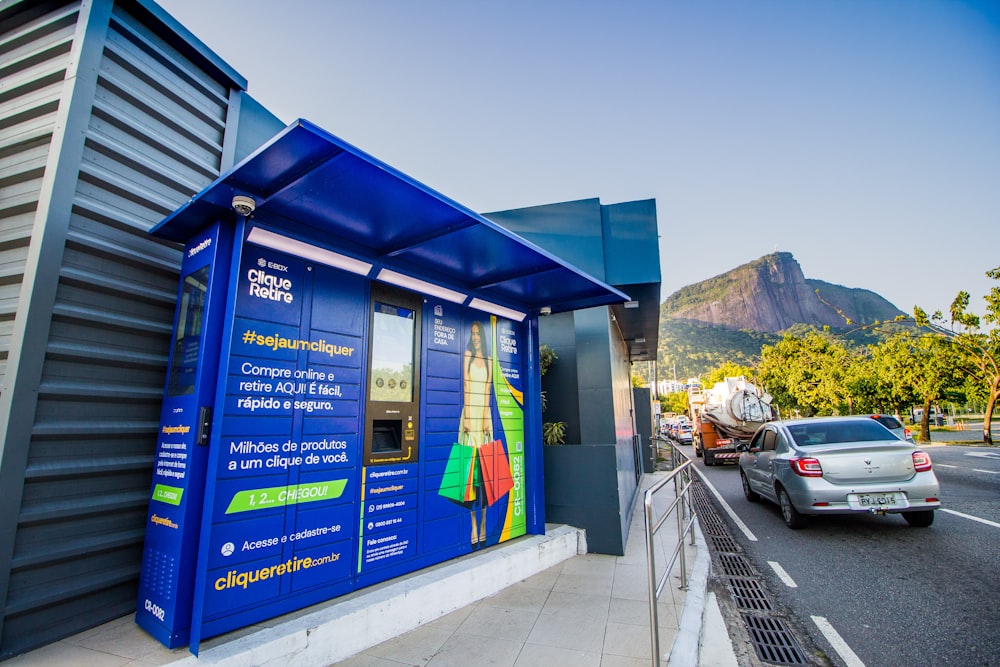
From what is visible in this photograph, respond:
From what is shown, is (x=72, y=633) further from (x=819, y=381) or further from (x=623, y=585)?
(x=819, y=381)

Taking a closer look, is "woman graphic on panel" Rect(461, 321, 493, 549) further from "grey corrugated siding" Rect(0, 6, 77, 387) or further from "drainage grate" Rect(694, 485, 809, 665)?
"grey corrugated siding" Rect(0, 6, 77, 387)

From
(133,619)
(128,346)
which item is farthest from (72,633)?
(128,346)

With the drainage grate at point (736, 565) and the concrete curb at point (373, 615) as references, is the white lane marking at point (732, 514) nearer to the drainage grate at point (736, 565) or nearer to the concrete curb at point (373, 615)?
the drainage grate at point (736, 565)

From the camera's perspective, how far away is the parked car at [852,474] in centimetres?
533

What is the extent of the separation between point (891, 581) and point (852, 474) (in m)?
1.56

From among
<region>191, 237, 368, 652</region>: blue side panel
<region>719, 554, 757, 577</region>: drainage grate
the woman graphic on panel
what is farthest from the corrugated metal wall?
<region>719, 554, 757, 577</region>: drainage grate

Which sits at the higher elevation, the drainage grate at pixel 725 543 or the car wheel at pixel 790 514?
the car wheel at pixel 790 514

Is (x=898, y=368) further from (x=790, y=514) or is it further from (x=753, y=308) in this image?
(x=753, y=308)

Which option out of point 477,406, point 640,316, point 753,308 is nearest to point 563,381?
point 477,406

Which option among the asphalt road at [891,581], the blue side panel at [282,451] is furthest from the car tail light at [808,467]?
the blue side panel at [282,451]

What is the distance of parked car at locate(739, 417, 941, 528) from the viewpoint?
533 cm

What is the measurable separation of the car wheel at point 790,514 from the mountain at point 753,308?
113 metres

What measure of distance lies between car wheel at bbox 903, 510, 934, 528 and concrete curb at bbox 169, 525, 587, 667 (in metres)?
5.12

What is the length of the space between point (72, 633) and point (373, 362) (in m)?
2.50
